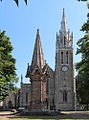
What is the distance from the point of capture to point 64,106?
271 feet

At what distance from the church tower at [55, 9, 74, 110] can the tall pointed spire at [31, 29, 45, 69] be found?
4892cm

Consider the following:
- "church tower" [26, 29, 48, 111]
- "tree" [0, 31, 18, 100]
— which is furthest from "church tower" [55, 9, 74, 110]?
"church tower" [26, 29, 48, 111]

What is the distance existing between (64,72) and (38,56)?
174 feet

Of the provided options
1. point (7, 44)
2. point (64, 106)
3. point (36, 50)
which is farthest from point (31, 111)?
point (64, 106)

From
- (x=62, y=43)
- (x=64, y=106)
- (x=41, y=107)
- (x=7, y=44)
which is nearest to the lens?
(x=41, y=107)

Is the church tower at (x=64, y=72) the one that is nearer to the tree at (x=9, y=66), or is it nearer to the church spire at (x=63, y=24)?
the church spire at (x=63, y=24)

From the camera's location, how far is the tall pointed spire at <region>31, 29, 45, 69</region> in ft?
109

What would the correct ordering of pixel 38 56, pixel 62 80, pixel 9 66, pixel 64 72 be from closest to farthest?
1. pixel 38 56
2. pixel 9 66
3. pixel 62 80
4. pixel 64 72

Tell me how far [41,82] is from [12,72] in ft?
26.2

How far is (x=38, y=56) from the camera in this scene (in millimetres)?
33781

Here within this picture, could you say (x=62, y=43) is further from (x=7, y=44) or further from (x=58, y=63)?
(x=7, y=44)

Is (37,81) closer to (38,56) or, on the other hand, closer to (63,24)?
(38,56)

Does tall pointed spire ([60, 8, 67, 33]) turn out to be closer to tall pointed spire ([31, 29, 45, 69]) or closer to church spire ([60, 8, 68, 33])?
church spire ([60, 8, 68, 33])

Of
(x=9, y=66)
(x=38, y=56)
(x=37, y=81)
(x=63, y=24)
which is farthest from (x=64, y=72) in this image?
(x=37, y=81)
